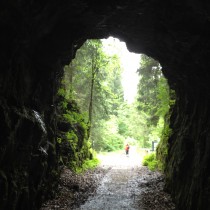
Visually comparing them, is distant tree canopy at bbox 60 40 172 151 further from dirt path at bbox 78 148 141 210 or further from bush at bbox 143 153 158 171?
dirt path at bbox 78 148 141 210

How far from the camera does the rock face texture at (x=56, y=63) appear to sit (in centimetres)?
899

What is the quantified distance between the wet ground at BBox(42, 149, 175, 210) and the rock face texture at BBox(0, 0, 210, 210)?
83 centimetres

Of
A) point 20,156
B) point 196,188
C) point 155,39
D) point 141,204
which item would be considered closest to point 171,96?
point 155,39

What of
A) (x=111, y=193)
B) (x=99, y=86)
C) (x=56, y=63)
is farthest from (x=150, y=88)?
(x=56, y=63)

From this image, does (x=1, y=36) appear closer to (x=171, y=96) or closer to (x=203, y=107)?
(x=203, y=107)

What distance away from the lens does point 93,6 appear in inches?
400

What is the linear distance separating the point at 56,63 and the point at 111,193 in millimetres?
6938

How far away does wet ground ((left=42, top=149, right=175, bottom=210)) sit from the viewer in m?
12.2

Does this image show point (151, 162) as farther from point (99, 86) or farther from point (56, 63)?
point (56, 63)

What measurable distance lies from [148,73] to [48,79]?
13.1 m

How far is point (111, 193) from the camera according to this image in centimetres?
1432

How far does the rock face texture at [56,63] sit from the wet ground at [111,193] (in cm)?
83

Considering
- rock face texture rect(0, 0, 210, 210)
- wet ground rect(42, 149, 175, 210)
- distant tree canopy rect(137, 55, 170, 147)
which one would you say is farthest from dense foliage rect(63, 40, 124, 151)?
rock face texture rect(0, 0, 210, 210)

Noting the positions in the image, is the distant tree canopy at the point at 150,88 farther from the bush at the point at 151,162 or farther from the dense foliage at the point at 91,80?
the dense foliage at the point at 91,80
